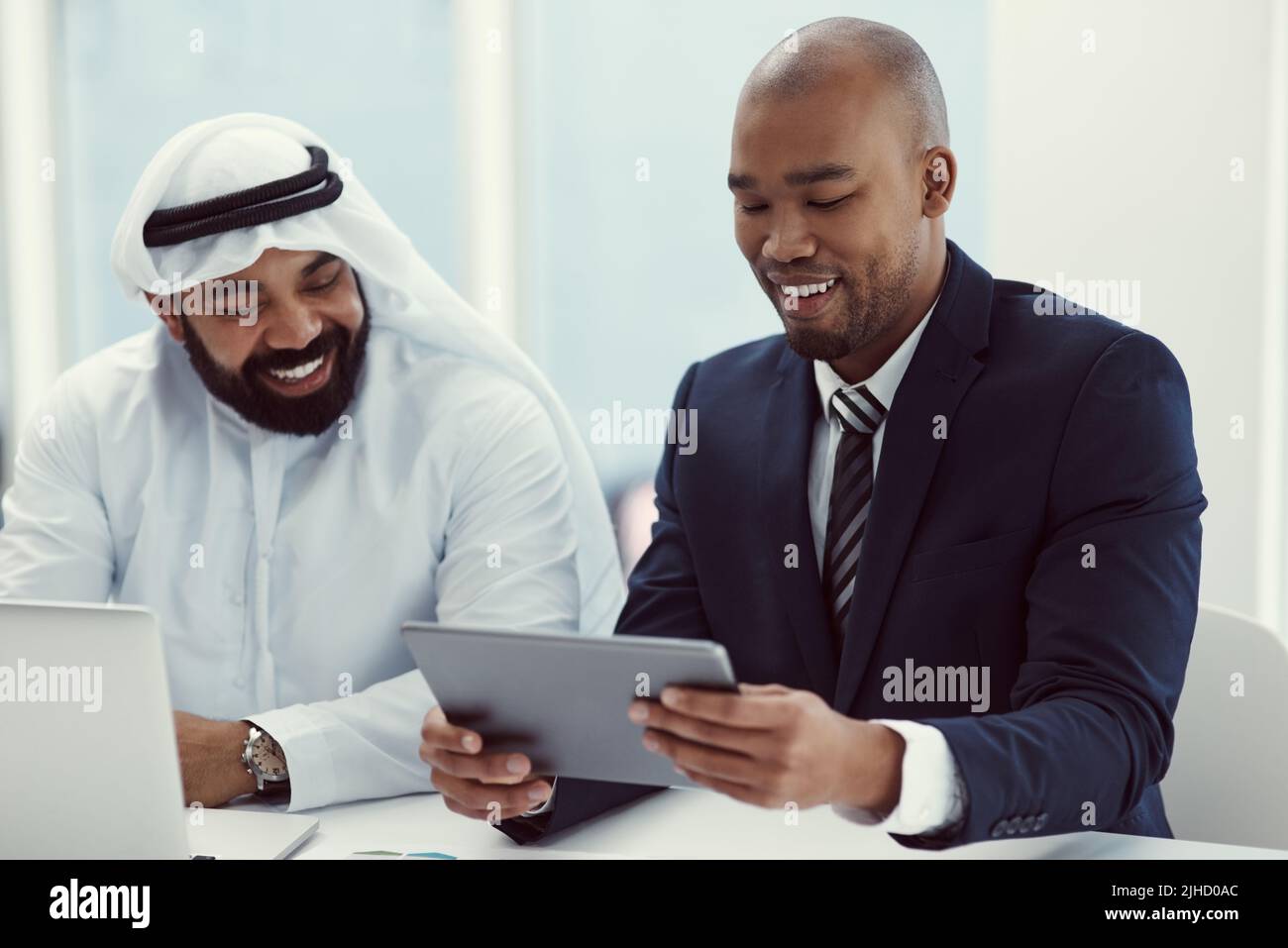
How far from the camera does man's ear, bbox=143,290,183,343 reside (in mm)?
2318

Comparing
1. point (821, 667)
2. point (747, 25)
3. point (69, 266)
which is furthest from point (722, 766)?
point (69, 266)

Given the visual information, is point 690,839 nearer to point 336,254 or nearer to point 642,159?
point 336,254

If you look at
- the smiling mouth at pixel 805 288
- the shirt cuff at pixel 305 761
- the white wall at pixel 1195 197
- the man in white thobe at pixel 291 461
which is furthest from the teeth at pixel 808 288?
the white wall at pixel 1195 197

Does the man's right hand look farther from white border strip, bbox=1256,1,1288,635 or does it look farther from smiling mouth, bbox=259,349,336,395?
white border strip, bbox=1256,1,1288,635

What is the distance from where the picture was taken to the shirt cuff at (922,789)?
1.33 meters

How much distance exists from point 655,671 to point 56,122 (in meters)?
4.20

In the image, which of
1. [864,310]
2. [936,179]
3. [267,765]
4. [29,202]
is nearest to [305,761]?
[267,765]

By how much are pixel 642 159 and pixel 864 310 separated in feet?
7.94

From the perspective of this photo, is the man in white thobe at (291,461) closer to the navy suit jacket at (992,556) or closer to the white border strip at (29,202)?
the navy suit jacket at (992,556)

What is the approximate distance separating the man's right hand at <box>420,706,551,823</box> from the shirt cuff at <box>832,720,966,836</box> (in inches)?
13.7

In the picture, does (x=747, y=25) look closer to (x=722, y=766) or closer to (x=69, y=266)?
(x=69, y=266)

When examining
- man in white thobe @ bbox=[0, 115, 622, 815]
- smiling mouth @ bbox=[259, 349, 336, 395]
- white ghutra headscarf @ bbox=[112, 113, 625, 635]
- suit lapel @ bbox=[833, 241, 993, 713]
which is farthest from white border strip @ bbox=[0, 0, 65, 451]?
suit lapel @ bbox=[833, 241, 993, 713]
